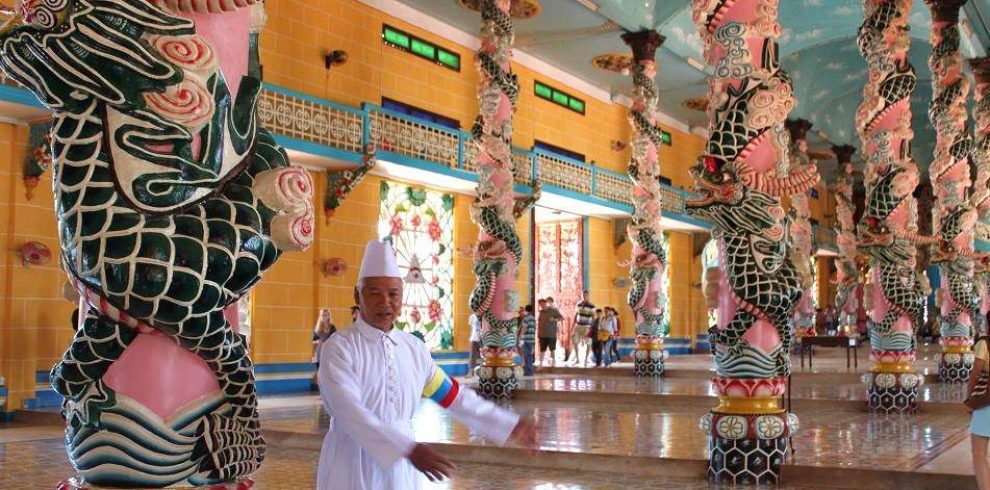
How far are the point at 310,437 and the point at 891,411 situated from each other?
6541 millimetres

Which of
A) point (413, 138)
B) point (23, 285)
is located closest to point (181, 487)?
point (23, 285)

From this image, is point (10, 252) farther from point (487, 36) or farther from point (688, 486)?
point (688, 486)

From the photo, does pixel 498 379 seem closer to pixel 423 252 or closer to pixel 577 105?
pixel 423 252

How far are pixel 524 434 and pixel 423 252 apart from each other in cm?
1589

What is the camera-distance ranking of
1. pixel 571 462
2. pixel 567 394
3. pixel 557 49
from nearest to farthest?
pixel 571 462
pixel 567 394
pixel 557 49

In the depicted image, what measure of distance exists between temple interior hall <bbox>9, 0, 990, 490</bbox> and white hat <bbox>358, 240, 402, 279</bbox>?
0.04 ft

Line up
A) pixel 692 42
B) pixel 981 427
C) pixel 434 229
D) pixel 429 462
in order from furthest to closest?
pixel 692 42
pixel 434 229
pixel 981 427
pixel 429 462

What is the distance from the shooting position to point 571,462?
25.8 ft

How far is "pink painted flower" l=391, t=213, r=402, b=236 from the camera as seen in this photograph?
1812 centimetres

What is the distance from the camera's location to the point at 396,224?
1819 cm

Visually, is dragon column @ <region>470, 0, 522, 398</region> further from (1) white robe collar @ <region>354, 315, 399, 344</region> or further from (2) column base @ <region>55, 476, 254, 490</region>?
(2) column base @ <region>55, 476, 254, 490</region>

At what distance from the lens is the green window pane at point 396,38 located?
1775 cm

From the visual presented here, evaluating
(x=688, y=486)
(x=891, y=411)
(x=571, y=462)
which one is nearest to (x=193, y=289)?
(x=688, y=486)

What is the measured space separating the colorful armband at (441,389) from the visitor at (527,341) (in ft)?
45.6
